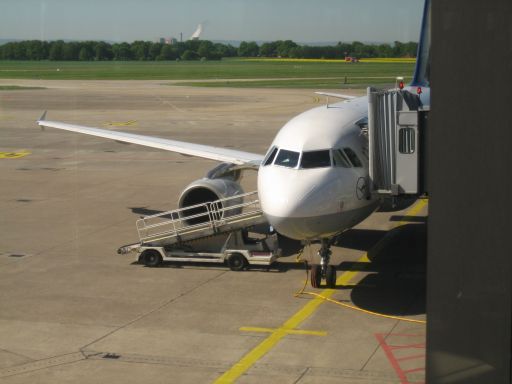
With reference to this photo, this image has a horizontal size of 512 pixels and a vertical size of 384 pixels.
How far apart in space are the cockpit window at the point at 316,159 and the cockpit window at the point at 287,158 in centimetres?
15

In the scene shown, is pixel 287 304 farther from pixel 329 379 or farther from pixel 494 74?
pixel 494 74

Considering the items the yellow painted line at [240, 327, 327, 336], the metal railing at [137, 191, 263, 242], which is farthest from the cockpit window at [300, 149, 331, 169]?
the yellow painted line at [240, 327, 327, 336]

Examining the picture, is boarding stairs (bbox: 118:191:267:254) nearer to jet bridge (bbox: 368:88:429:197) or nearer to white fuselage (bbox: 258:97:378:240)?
white fuselage (bbox: 258:97:378:240)

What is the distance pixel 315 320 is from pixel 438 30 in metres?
10.5

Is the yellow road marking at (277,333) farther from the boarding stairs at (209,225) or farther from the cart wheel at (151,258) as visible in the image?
the cart wheel at (151,258)

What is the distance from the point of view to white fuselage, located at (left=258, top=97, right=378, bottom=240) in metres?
14.8

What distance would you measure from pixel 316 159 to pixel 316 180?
0.64 metres

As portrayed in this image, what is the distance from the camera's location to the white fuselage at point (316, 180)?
1482cm

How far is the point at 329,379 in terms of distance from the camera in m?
11.2

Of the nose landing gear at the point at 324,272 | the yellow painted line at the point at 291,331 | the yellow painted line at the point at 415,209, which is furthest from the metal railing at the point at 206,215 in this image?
the yellow painted line at the point at 415,209

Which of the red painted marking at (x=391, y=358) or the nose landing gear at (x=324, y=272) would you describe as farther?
the nose landing gear at (x=324, y=272)

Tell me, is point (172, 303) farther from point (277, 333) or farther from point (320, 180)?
point (320, 180)

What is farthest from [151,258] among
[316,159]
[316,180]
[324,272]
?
[316,180]

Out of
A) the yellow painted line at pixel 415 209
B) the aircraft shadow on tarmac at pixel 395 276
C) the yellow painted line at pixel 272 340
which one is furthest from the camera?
the yellow painted line at pixel 415 209
